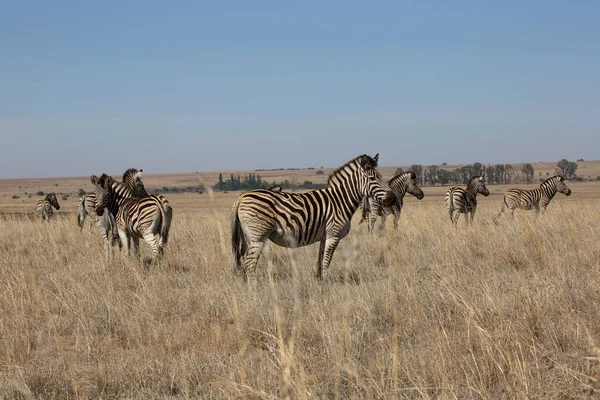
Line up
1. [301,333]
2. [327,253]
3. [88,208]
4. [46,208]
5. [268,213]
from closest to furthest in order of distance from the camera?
1. [301,333]
2. [268,213]
3. [327,253]
4. [88,208]
5. [46,208]

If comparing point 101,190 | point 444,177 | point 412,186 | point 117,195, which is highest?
point 101,190

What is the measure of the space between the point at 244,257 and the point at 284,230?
772 millimetres

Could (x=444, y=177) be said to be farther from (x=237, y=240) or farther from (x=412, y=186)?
(x=237, y=240)

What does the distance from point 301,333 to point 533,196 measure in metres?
18.0

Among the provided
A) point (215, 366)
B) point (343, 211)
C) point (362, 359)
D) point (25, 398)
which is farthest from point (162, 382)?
point (343, 211)

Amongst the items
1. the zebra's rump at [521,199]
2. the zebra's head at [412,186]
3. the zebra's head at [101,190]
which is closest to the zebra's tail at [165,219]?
the zebra's head at [101,190]

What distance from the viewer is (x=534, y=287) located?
6414 millimetres

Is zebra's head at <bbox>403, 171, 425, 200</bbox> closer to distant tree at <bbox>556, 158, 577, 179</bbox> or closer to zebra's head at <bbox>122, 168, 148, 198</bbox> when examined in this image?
zebra's head at <bbox>122, 168, 148, 198</bbox>

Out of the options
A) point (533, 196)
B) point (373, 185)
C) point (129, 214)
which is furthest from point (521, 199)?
point (129, 214)

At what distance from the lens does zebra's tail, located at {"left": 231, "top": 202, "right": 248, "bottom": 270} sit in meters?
8.70

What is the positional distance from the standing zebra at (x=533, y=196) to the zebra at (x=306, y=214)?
12197 millimetres

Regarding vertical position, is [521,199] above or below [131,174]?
below

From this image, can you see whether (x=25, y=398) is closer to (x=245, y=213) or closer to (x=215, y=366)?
(x=215, y=366)

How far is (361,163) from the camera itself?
9.64 m
